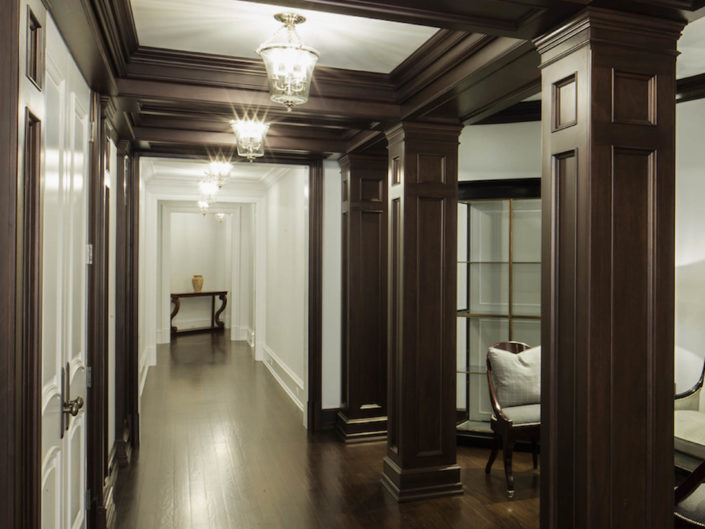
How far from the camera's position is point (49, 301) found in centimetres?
200

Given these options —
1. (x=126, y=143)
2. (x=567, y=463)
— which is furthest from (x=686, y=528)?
(x=126, y=143)

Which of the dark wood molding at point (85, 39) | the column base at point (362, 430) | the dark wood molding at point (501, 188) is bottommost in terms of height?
the column base at point (362, 430)

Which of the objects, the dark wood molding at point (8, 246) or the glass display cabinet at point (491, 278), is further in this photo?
the glass display cabinet at point (491, 278)

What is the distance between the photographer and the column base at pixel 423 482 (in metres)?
3.61

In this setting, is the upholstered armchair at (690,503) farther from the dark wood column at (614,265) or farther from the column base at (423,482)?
the column base at (423,482)

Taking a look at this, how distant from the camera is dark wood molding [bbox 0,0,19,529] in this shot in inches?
55.3

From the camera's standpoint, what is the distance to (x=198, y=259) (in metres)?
12.2

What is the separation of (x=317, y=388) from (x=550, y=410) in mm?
3244

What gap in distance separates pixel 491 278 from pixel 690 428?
180 centimetres

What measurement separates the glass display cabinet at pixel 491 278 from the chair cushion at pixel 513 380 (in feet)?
2.10

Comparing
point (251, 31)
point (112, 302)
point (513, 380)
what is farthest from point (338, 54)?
point (513, 380)

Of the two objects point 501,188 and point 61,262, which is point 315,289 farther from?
point 61,262

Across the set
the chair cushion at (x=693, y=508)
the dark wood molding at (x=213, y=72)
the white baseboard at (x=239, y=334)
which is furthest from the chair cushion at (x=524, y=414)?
the white baseboard at (x=239, y=334)

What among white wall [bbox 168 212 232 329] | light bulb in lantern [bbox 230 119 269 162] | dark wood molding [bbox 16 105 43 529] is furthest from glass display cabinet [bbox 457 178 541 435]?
white wall [bbox 168 212 232 329]
